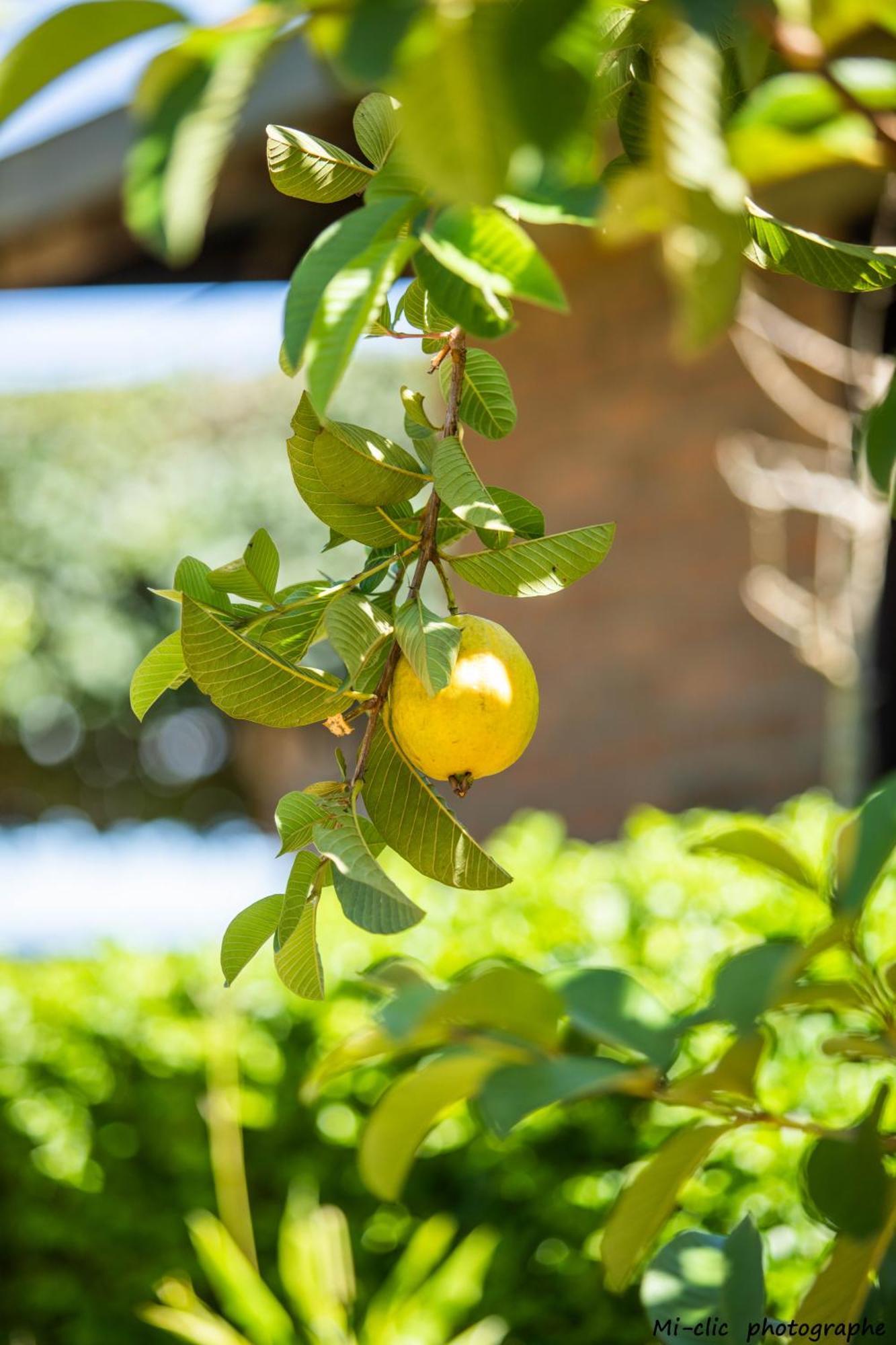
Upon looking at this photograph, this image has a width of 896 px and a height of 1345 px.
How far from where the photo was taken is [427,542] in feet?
1.85

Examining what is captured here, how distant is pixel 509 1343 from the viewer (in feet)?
5.99

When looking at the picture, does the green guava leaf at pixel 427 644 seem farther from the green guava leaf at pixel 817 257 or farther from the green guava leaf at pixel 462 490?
the green guava leaf at pixel 817 257

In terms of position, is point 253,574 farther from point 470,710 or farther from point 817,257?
point 817,257

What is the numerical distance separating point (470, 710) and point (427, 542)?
0.27 ft

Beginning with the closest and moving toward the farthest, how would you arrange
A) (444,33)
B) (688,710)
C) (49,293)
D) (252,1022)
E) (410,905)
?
(444,33) → (410,905) → (252,1022) → (688,710) → (49,293)

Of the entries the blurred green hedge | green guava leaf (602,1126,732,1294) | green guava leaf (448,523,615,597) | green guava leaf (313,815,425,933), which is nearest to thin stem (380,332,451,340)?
green guava leaf (448,523,615,597)

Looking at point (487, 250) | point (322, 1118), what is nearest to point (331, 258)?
point (487, 250)

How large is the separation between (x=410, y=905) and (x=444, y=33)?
0.89 feet

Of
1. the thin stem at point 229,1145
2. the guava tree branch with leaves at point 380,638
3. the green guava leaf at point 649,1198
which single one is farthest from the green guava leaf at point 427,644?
the thin stem at point 229,1145

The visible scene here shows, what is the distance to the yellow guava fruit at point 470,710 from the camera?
1.73 feet

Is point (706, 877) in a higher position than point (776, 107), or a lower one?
lower

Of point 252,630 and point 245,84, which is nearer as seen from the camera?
point 245,84

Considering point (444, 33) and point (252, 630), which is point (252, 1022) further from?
point (444, 33)

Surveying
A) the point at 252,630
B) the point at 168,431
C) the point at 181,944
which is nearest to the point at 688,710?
the point at 181,944
